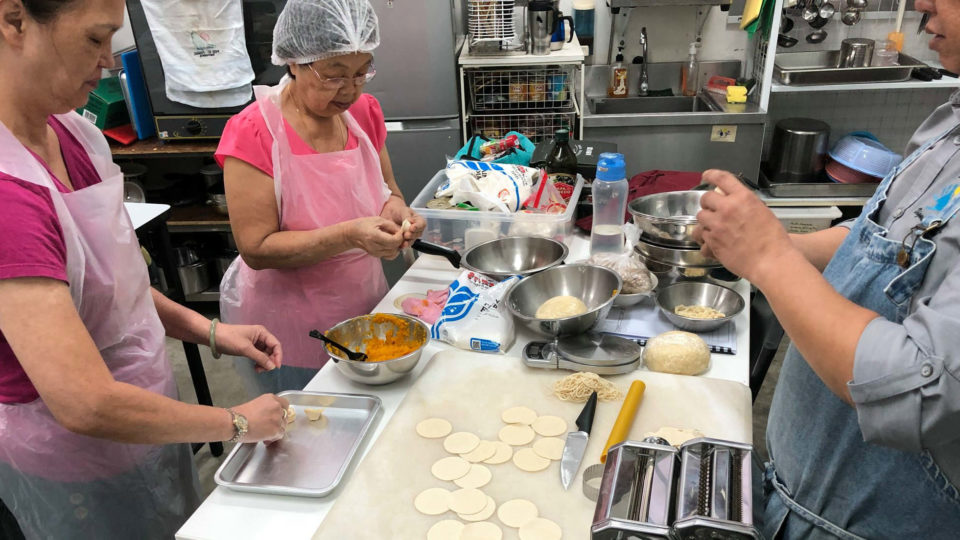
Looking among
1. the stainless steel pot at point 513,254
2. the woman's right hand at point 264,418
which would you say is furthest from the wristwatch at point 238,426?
the stainless steel pot at point 513,254

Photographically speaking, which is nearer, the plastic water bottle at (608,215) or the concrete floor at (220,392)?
Result: the plastic water bottle at (608,215)

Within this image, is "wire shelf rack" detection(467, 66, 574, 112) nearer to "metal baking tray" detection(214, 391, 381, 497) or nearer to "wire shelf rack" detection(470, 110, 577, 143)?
"wire shelf rack" detection(470, 110, 577, 143)

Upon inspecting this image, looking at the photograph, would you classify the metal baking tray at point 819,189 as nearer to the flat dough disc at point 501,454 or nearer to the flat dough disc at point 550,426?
the flat dough disc at point 550,426

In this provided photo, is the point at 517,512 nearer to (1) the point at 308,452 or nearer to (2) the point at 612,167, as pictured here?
(1) the point at 308,452

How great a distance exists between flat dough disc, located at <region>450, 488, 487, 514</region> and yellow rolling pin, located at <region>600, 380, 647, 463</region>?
0.23 metres

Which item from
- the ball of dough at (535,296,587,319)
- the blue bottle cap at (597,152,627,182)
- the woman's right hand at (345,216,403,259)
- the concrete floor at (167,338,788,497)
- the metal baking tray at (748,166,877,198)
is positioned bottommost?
the concrete floor at (167,338,788,497)

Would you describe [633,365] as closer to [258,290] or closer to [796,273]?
[796,273]

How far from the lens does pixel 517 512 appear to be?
1076 millimetres

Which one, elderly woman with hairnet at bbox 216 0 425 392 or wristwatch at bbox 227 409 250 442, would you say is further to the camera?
elderly woman with hairnet at bbox 216 0 425 392

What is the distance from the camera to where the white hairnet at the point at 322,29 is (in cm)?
154

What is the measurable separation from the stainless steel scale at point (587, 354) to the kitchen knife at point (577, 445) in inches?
4.7

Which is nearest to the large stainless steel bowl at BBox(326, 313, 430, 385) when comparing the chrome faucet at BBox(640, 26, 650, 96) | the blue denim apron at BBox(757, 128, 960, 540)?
the blue denim apron at BBox(757, 128, 960, 540)

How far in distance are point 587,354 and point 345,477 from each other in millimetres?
593

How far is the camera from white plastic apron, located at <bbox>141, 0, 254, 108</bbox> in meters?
2.98
